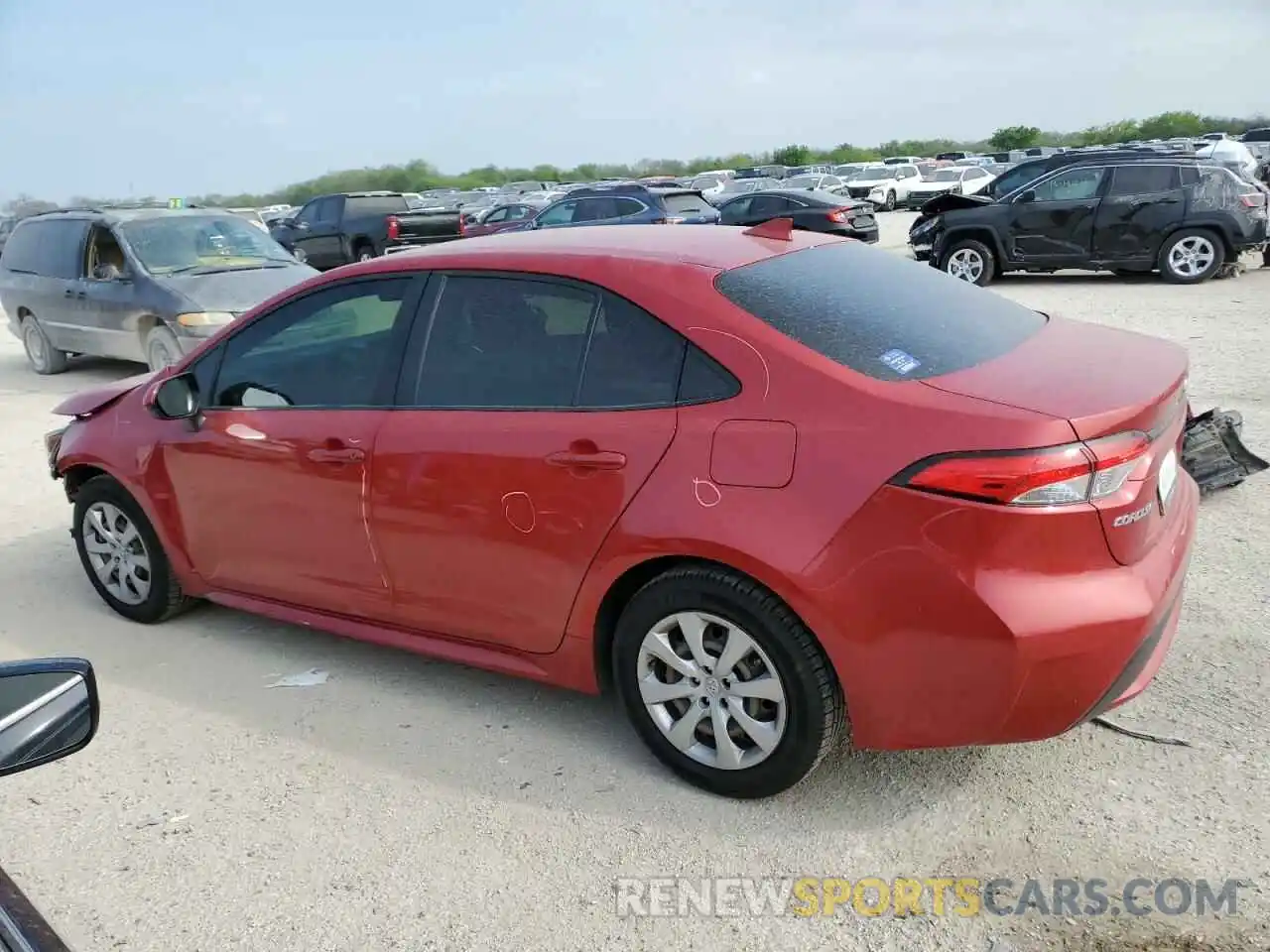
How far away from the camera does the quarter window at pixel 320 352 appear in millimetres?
3828

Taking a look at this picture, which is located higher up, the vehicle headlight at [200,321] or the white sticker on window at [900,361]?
the white sticker on window at [900,361]

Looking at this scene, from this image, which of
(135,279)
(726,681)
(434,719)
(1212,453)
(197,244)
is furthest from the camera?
(197,244)

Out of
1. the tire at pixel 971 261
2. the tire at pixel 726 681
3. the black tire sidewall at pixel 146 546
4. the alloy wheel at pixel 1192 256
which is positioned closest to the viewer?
the tire at pixel 726 681

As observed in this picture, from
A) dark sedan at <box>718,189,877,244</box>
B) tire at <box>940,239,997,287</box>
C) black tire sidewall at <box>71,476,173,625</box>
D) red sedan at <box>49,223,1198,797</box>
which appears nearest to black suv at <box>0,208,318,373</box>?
black tire sidewall at <box>71,476,173,625</box>

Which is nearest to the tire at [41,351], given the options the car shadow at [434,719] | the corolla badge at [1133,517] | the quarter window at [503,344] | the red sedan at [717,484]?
the car shadow at [434,719]

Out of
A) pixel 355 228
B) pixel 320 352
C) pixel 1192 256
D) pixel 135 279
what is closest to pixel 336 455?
pixel 320 352

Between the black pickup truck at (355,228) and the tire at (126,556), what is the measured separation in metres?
16.4

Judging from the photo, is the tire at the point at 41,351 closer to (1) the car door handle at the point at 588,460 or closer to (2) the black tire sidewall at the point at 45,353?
(2) the black tire sidewall at the point at 45,353

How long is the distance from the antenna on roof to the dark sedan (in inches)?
658

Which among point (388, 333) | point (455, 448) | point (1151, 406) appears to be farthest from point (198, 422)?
point (1151, 406)

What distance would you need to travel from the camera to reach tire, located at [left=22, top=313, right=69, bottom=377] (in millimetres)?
11703

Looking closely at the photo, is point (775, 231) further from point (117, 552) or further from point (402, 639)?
point (117, 552)

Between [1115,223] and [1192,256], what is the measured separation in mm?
1064

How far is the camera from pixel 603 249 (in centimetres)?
353
